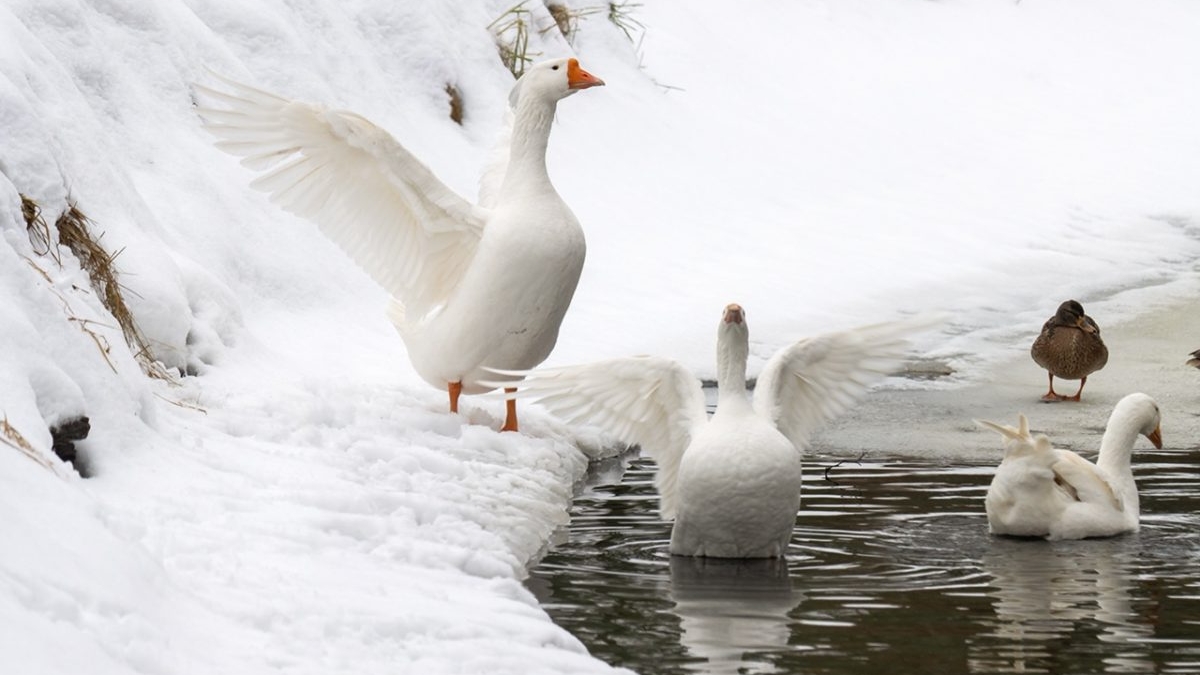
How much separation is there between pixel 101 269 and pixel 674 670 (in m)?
3.72

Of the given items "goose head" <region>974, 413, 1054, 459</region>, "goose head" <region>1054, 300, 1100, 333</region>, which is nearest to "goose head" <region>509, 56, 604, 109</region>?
"goose head" <region>974, 413, 1054, 459</region>

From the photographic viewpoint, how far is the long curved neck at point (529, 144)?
864cm

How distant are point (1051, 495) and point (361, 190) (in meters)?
3.58

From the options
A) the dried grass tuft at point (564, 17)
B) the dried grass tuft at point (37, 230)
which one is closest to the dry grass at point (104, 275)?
the dried grass tuft at point (37, 230)

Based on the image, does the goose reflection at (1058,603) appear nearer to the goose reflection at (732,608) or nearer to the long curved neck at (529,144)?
the goose reflection at (732,608)

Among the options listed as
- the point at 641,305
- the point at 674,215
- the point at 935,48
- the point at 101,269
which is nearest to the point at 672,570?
the point at 101,269

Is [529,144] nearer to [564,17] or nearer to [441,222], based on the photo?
[441,222]

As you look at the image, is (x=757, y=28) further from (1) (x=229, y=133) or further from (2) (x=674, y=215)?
(1) (x=229, y=133)

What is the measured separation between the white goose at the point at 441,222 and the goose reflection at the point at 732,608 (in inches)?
76.8

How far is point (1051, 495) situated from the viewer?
7.30m

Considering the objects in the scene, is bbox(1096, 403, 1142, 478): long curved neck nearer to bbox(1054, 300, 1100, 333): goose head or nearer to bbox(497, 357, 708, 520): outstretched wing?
bbox(497, 357, 708, 520): outstretched wing

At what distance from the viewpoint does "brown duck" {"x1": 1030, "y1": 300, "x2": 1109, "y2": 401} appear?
424 inches

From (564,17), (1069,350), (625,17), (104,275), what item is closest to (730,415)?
(104,275)

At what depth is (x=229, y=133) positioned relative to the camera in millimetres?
8609
